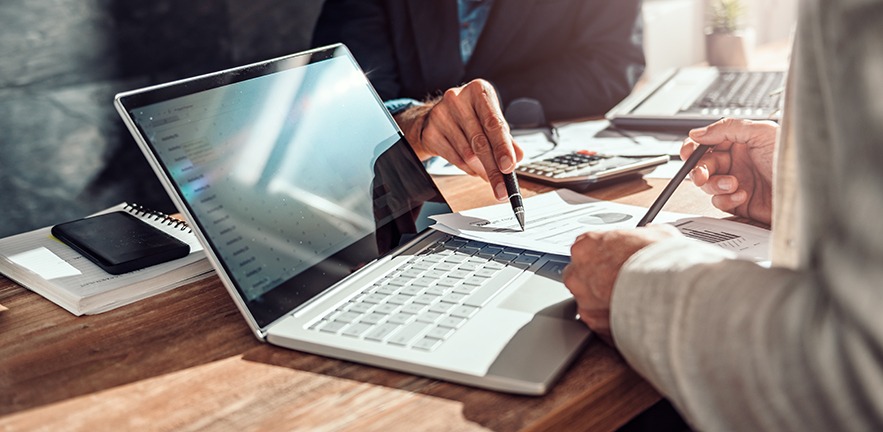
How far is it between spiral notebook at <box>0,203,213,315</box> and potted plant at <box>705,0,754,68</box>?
176 cm

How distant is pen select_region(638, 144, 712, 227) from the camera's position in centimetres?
93

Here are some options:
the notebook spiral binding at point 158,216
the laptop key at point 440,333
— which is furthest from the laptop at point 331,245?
the notebook spiral binding at point 158,216

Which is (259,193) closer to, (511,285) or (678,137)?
(511,285)

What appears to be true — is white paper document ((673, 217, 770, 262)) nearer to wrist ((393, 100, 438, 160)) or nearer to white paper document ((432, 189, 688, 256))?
white paper document ((432, 189, 688, 256))

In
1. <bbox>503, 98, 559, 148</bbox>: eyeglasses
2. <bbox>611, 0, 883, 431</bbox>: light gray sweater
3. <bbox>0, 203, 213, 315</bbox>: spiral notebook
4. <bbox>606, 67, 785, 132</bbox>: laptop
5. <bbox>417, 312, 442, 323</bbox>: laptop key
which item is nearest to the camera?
<bbox>611, 0, 883, 431</bbox>: light gray sweater

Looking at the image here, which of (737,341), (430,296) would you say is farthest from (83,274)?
(737,341)

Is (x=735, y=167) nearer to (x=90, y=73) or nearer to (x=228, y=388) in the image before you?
(x=228, y=388)

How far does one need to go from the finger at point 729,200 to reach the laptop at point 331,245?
0.29m

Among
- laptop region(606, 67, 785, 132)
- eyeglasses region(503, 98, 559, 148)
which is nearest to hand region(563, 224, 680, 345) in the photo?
laptop region(606, 67, 785, 132)

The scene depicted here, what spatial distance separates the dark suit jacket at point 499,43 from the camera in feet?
5.73

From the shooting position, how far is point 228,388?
0.63 meters

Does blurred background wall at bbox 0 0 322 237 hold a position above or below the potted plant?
above

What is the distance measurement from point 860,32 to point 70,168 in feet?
6.46

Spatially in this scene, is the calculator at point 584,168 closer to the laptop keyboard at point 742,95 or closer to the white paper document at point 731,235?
the white paper document at point 731,235
